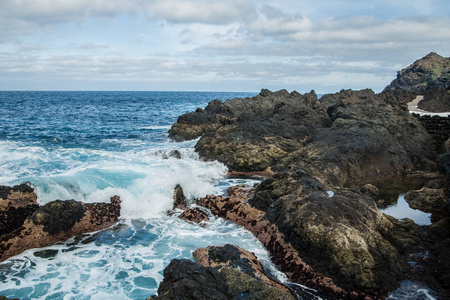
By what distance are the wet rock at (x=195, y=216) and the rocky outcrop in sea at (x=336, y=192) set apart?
1.98 ft

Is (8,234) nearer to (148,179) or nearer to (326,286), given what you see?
(148,179)

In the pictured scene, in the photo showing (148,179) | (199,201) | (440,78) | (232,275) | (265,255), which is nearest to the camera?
(232,275)

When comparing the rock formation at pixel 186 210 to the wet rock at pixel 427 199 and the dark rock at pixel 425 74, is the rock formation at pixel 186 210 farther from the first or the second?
the dark rock at pixel 425 74

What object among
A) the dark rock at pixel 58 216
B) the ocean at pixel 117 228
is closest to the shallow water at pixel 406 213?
the ocean at pixel 117 228

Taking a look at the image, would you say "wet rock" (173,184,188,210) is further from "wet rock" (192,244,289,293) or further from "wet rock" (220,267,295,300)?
"wet rock" (220,267,295,300)

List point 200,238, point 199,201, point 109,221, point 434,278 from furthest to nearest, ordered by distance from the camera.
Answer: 1. point 199,201
2. point 109,221
3. point 200,238
4. point 434,278

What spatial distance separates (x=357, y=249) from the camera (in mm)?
7203

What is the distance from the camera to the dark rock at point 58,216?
9250 mm

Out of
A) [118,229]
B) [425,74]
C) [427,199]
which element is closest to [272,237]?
[118,229]

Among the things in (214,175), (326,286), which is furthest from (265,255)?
(214,175)

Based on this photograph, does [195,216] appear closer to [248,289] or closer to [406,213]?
[248,289]

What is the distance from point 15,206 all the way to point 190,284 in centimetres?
785

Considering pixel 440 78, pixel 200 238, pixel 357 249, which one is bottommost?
pixel 200 238

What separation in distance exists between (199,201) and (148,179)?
2698mm
